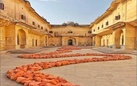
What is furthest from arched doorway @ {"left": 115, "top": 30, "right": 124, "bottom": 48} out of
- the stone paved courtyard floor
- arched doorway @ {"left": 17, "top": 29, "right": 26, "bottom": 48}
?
the stone paved courtyard floor

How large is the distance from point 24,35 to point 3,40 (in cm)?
459

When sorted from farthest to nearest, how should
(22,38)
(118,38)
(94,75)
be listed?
(118,38)
(22,38)
(94,75)

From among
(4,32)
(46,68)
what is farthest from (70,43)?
(46,68)

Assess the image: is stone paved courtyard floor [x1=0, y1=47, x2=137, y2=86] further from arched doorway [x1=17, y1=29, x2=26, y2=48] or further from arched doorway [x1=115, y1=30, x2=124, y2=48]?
arched doorway [x1=115, y1=30, x2=124, y2=48]

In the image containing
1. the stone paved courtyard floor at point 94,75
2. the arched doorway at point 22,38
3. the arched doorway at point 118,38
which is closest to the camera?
the stone paved courtyard floor at point 94,75

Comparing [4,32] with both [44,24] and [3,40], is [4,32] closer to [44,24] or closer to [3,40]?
[3,40]

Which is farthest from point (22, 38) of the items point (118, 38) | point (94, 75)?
point (94, 75)

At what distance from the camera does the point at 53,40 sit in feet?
150

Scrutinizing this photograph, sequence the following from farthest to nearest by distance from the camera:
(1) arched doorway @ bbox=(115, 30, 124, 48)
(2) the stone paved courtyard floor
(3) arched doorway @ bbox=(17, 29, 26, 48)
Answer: (1) arched doorway @ bbox=(115, 30, 124, 48), (3) arched doorway @ bbox=(17, 29, 26, 48), (2) the stone paved courtyard floor

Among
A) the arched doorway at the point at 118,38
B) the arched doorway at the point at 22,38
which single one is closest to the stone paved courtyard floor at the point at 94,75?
the arched doorway at the point at 22,38

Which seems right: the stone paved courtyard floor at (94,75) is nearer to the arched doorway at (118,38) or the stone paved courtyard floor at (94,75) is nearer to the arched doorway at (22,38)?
the arched doorway at (22,38)

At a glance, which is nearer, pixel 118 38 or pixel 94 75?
pixel 94 75

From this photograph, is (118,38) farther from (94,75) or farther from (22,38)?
(94,75)

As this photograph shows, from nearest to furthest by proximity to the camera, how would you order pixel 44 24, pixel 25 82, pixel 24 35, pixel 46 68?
1. pixel 25 82
2. pixel 46 68
3. pixel 24 35
4. pixel 44 24
